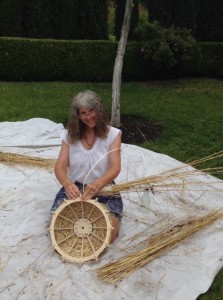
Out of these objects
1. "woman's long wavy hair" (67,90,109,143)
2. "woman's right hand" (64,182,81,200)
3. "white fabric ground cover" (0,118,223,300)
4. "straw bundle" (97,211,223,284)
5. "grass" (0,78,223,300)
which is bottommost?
"grass" (0,78,223,300)

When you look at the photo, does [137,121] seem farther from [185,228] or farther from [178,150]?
[185,228]

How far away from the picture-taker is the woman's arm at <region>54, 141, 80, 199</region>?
2918 mm

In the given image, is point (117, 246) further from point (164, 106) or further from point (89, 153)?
point (164, 106)

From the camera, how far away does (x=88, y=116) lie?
296cm

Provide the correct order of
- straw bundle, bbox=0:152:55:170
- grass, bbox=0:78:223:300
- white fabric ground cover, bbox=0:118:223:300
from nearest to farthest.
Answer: white fabric ground cover, bbox=0:118:223:300 < straw bundle, bbox=0:152:55:170 < grass, bbox=0:78:223:300

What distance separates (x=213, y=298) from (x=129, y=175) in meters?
1.61

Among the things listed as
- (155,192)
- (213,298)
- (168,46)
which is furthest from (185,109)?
(213,298)

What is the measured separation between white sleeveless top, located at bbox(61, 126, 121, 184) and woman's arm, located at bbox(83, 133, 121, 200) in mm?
42

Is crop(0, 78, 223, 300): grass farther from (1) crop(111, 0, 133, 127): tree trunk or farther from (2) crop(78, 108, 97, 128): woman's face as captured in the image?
(2) crop(78, 108, 97, 128): woman's face

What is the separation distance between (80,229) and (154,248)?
488 millimetres

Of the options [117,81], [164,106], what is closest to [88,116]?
[117,81]

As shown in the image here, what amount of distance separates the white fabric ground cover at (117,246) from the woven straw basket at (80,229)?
0.07 metres

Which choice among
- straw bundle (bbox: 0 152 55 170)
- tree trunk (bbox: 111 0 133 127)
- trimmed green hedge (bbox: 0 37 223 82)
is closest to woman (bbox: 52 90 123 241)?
straw bundle (bbox: 0 152 55 170)

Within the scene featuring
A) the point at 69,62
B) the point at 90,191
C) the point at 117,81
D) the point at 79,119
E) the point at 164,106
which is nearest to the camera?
the point at 90,191
